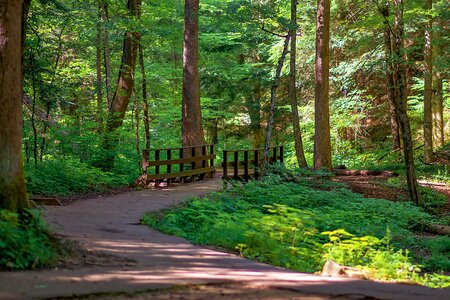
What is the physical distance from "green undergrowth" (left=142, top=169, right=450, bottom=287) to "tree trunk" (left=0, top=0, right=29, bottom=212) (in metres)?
3.13

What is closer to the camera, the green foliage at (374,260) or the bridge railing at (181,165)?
the green foliage at (374,260)

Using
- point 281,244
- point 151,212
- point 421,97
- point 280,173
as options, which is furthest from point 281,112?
point 281,244

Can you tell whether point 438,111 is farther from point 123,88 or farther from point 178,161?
point 123,88

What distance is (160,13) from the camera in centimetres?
2400

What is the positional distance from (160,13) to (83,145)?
8.14 metres

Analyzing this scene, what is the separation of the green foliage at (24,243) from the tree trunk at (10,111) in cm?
35

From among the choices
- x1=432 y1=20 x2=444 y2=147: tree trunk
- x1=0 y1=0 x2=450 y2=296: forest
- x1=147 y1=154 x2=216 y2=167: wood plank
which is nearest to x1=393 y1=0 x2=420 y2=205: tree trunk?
x1=0 y1=0 x2=450 y2=296: forest

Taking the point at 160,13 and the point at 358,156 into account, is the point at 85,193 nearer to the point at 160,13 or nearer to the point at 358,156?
the point at 160,13

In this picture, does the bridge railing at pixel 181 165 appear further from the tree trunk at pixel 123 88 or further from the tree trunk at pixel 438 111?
the tree trunk at pixel 438 111

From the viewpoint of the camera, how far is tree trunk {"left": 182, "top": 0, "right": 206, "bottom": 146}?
1891cm

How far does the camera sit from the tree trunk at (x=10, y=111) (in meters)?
6.48

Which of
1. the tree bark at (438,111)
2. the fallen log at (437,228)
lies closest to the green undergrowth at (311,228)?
the fallen log at (437,228)

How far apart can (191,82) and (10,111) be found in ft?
42.8

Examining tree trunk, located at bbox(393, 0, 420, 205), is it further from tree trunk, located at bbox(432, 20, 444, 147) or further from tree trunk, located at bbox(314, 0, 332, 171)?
tree trunk, located at bbox(432, 20, 444, 147)
